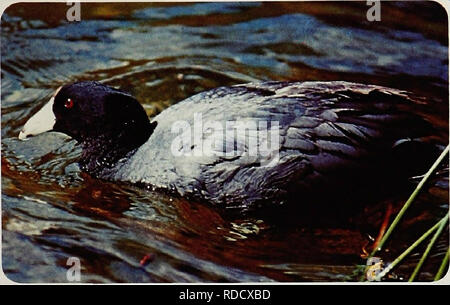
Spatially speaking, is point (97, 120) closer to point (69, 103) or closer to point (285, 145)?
point (69, 103)

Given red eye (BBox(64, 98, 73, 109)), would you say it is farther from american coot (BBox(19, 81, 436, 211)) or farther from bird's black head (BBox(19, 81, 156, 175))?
american coot (BBox(19, 81, 436, 211))

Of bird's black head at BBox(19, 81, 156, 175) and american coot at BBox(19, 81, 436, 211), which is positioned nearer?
american coot at BBox(19, 81, 436, 211)

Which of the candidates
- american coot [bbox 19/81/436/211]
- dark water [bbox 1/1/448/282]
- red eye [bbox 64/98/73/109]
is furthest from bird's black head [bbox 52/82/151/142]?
dark water [bbox 1/1/448/282]

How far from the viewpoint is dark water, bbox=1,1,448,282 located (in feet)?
15.6

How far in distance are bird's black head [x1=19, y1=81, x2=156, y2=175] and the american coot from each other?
8.5 inches

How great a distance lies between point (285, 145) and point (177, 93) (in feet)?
5.50

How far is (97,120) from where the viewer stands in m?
5.61

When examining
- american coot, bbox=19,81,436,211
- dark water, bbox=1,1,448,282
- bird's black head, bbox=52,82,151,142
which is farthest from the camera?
bird's black head, bbox=52,82,151,142

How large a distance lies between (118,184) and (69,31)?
1800 millimetres

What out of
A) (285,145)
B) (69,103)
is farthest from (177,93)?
(285,145)

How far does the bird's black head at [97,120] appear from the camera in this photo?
5.53 metres
